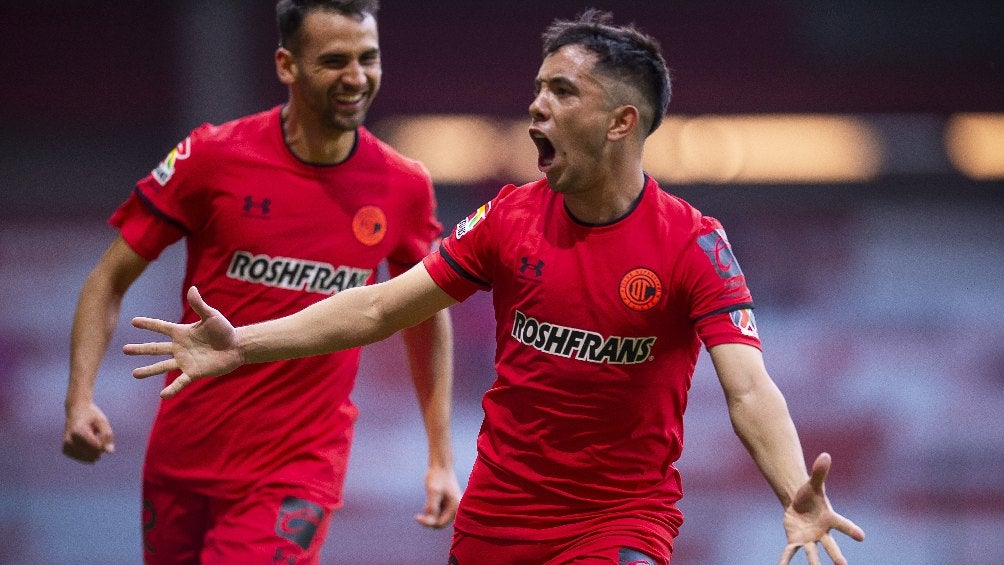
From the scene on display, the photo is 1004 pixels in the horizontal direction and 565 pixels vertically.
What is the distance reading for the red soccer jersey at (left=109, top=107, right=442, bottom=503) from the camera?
3.91 metres

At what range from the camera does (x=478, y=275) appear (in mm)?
3305

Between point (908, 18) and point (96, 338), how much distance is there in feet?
32.4

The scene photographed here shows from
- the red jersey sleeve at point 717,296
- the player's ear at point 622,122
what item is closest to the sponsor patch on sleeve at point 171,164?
the player's ear at point 622,122

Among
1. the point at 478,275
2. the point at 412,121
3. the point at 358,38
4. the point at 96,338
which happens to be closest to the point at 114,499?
the point at 96,338

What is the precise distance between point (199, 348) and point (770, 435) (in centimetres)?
140

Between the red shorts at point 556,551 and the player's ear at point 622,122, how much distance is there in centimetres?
99

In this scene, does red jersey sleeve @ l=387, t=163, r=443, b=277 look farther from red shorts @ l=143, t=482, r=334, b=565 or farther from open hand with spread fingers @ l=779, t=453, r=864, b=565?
open hand with spread fingers @ l=779, t=453, r=864, b=565

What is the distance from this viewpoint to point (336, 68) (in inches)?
160

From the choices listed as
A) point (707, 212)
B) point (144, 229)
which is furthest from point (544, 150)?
point (707, 212)

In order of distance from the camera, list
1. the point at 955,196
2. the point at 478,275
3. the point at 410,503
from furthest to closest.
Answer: the point at 955,196, the point at 410,503, the point at 478,275

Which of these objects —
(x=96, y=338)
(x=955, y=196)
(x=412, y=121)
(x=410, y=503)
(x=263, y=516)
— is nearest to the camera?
(x=263, y=516)

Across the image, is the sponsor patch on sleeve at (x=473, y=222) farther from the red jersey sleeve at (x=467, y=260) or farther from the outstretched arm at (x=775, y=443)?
the outstretched arm at (x=775, y=443)

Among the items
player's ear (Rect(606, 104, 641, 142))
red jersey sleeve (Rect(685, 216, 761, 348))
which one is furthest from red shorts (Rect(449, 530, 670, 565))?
player's ear (Rect(606, 104, 641, 142))

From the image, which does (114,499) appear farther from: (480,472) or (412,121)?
(412,121)
